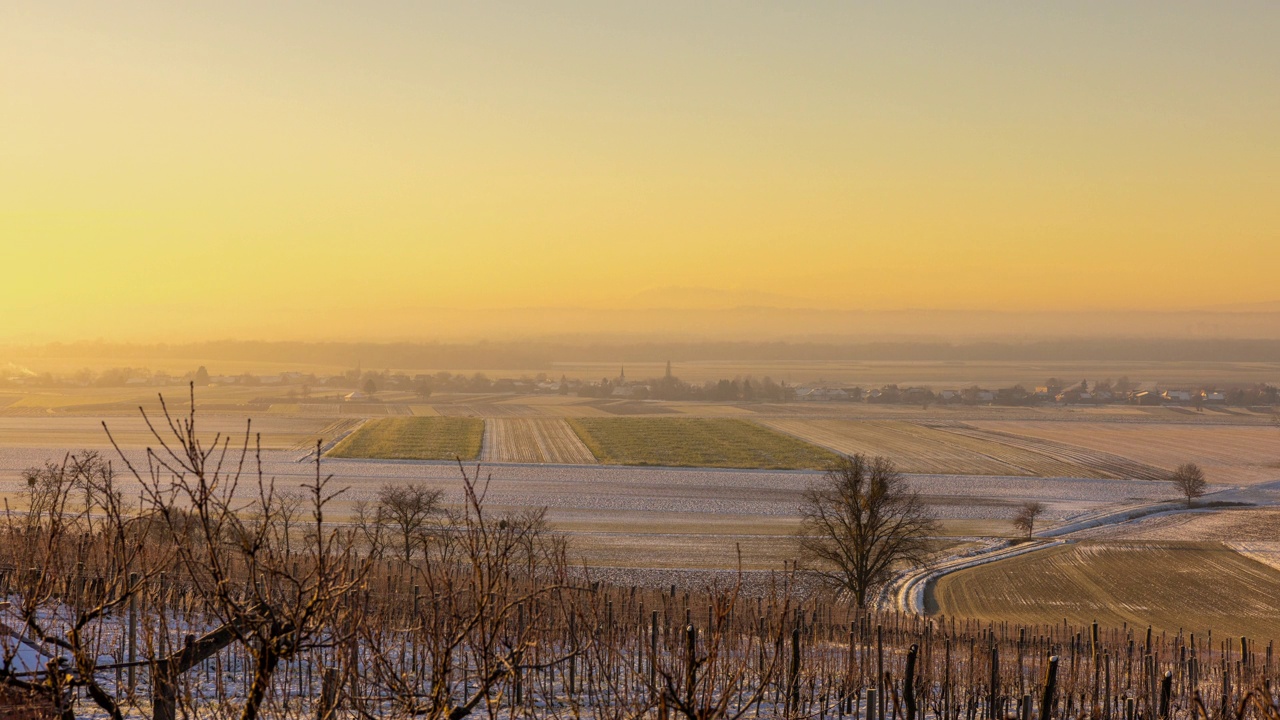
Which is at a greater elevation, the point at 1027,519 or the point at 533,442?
the point at 533,442

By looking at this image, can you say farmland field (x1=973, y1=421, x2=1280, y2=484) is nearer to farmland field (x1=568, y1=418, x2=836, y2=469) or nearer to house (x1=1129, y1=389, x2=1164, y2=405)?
farmland field (x1=568, y1=418, x2=836, y2=469)

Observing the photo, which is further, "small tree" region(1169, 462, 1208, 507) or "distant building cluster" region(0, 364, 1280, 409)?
"distant building cluster" region(0, 364, 1280, 409)

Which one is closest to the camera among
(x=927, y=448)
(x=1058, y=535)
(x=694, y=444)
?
(x=1058, y=535)

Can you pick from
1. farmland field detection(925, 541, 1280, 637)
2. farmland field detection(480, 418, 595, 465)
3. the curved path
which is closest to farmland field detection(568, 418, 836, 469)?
farmland field detection(480, 418, 595, 465)

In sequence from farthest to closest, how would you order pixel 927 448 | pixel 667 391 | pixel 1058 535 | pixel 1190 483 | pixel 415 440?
pixel 667 391 < pixel 927 448 < pixel 415 440 < pixel 1190 483 < pixel 1058 535

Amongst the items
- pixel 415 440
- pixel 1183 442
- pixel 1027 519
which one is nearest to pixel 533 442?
pixel 415 440

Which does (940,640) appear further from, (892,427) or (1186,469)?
(892,427)

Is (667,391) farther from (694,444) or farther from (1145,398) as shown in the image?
(694,444)
